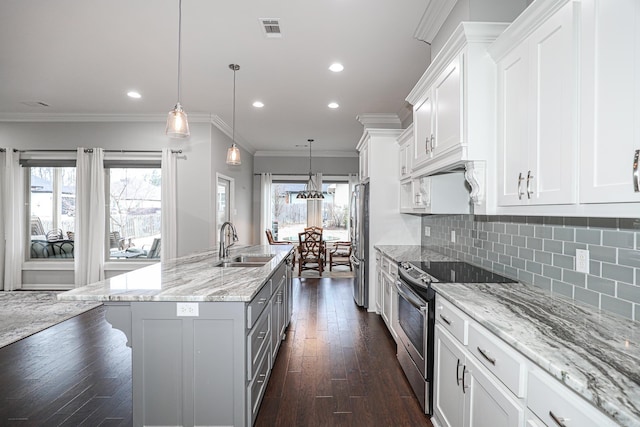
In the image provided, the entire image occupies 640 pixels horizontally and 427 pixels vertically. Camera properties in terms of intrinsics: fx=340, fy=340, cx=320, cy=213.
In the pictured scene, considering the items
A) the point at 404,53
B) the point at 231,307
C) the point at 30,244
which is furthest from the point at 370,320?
the point at 30,244

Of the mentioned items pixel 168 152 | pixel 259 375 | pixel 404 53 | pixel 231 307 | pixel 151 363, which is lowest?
pixel 259 375

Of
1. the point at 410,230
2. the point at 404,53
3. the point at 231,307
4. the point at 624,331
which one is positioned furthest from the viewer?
the point at 410,230

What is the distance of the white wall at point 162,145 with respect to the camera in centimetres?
550

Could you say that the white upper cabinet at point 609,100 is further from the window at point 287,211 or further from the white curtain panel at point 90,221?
the window at point 287,211

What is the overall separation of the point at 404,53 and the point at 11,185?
20.7ft

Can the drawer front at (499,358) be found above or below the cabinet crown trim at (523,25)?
below

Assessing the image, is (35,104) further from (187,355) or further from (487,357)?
(487,357)

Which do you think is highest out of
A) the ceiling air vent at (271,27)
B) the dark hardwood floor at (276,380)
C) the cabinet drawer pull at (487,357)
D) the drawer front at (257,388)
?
the ceiling air vent at (271,27)

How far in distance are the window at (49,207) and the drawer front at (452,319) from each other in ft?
20.3

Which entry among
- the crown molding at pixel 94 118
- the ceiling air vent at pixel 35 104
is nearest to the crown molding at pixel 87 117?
the crown molding at pixel 94 118

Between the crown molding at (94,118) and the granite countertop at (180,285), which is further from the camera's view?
the crown molding at (94,118)

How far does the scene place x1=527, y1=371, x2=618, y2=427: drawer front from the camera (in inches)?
36.4

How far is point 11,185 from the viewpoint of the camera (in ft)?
18.1

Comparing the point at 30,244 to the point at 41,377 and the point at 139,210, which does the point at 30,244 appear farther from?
the point at 41,377
